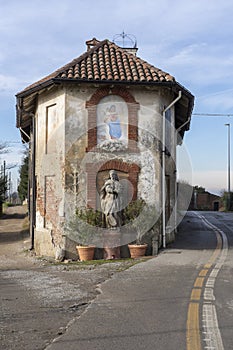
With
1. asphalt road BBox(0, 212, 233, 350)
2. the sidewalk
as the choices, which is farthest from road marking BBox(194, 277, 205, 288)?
the sidewalk

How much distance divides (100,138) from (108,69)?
240 centimetres

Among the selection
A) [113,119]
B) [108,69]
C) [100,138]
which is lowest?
[100,138]

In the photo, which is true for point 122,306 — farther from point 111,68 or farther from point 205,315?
point 111,68

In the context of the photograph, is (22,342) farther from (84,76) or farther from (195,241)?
(195,241)

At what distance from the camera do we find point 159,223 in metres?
15.5

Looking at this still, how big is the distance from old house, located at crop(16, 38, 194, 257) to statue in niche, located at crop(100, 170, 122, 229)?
424 millimetres

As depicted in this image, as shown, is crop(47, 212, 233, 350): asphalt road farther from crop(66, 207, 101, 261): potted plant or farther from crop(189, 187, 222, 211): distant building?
crop(189, 187, 222, 211): distant building

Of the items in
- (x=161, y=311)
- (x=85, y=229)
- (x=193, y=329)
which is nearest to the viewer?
(x=193, y=329)

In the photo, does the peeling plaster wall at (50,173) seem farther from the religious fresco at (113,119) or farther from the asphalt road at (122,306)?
the asphalt road at (122,306)

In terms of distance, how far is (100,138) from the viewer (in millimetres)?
15430

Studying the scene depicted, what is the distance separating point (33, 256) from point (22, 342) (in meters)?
10.7

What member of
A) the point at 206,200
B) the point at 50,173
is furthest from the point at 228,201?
the point at 50,173

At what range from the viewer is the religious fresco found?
1551 cm

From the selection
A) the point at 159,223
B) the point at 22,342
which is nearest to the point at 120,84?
the point at 159,223
